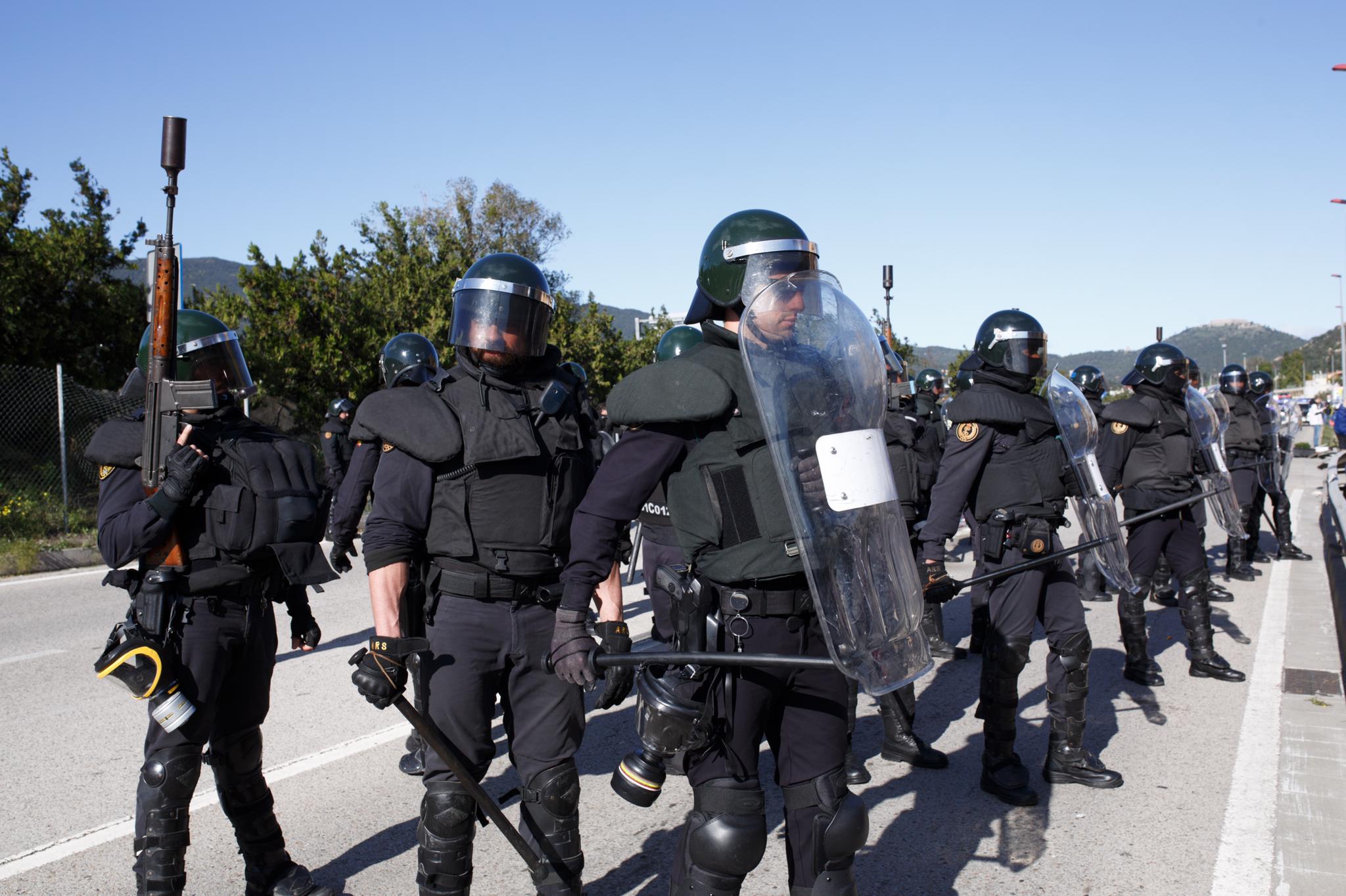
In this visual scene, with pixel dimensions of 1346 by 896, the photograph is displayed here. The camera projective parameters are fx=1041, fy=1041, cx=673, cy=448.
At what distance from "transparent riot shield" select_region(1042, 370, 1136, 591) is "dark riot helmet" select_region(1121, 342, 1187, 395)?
2233mm

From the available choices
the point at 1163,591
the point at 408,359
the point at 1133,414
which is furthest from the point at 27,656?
the point at 1163,591

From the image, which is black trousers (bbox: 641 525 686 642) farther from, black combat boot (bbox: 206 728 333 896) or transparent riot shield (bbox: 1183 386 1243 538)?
transparent riot shield (bbox: 1183 386 1243 538)

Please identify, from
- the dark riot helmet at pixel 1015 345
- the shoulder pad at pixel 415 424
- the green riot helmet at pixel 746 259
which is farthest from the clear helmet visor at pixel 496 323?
the dark riot helmet at pixel 1015 345

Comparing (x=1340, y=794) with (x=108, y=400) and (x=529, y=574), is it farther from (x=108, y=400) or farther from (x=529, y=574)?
(x=108, y=400)

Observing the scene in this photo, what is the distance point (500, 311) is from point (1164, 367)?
5285 millimetres

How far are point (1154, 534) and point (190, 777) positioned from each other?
585 cm

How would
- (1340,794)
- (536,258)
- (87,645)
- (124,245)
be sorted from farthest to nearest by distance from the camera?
(536,258) < (124,245) < (87,645) < (1340,794)

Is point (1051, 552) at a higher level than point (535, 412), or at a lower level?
lower

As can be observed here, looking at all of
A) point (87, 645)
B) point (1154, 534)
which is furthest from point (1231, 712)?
point (87, 645)

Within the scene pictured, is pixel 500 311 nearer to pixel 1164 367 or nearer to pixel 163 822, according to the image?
pixel 163 822

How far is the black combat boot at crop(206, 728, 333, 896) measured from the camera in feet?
11.3

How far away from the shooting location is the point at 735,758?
272cm

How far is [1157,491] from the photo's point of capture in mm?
6980

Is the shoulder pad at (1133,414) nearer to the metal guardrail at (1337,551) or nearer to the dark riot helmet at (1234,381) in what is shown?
the metal guardrail at (1337,551)
